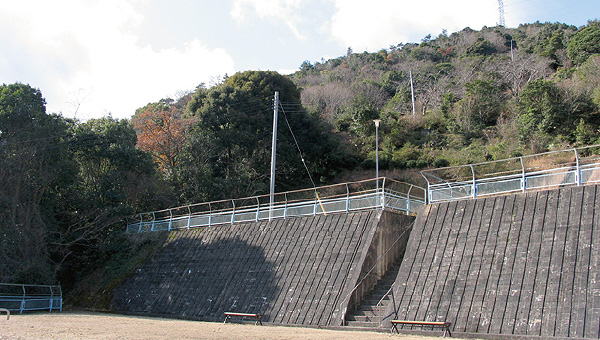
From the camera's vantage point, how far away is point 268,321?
50.0ft

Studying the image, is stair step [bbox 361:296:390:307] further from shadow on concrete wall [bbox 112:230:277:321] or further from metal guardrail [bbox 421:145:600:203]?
metal guardrail [bbox 421:145:600:203]

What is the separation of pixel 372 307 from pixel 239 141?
22.8m

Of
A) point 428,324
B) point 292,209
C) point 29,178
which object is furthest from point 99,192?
point 428,324

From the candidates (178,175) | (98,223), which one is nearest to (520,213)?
(98,223)

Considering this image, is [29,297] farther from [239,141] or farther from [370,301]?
[239,141]

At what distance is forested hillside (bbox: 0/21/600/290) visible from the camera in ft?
73.0

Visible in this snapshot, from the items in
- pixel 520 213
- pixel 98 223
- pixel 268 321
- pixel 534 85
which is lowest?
pixel 268 321

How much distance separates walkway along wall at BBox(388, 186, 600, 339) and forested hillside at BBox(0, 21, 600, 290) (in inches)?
581

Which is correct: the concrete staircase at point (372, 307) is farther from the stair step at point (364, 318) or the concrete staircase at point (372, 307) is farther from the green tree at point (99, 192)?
the green tree at point (99, 192)

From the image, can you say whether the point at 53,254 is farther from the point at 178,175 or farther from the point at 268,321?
the point at 268,321

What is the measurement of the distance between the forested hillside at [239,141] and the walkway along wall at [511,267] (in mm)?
14760

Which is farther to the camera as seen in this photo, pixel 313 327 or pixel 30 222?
pixel 30 222

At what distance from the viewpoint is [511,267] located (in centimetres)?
1209

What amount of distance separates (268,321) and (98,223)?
13508 mm
